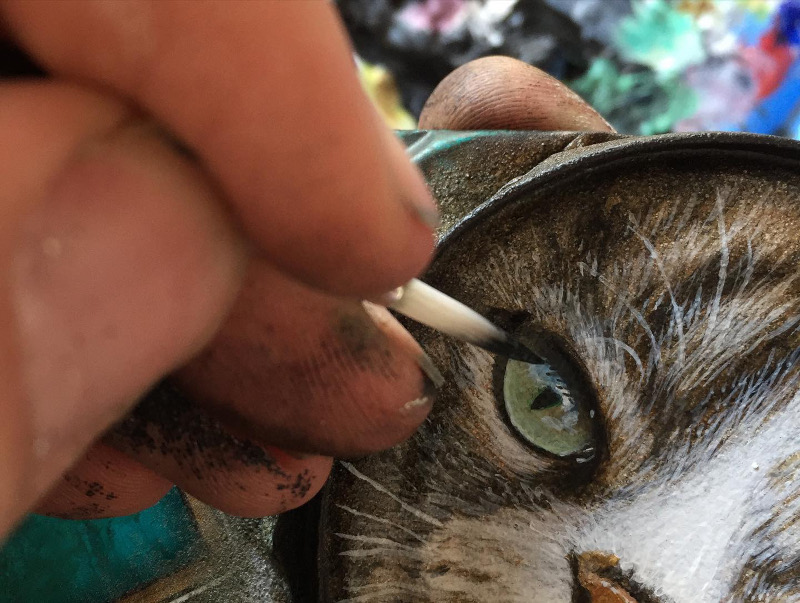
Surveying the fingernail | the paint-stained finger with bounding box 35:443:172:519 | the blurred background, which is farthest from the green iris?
the blurred background

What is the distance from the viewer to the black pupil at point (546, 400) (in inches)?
14.0

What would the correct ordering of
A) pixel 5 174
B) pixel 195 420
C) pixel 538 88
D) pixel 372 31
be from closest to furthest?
1. pixel 5 174
2. pixel 195 420
3. pixel 538 88
4. pixel 372 31

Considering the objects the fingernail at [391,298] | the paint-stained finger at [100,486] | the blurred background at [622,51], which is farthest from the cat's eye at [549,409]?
the blurred background at [622,51]

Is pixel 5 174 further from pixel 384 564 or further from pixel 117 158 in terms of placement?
pixel 384 564

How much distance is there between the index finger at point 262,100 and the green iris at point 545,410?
0.62ft

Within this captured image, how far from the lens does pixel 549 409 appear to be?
0.36 m

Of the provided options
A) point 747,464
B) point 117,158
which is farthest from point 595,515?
point 117,158

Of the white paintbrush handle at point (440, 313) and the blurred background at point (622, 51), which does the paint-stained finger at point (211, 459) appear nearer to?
the white paintbrush handle at point (440, 313)

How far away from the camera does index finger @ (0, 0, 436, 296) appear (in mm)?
146

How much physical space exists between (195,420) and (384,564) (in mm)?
129

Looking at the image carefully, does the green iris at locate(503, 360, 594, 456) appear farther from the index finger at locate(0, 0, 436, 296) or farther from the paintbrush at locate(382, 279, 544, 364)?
the index finger at locate(0, 0, 436, 296)

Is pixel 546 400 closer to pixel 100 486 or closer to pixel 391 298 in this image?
pixel 391 298

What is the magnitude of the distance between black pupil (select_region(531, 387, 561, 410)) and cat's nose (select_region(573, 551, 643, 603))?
0.08 m

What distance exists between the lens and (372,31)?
2.87ft
